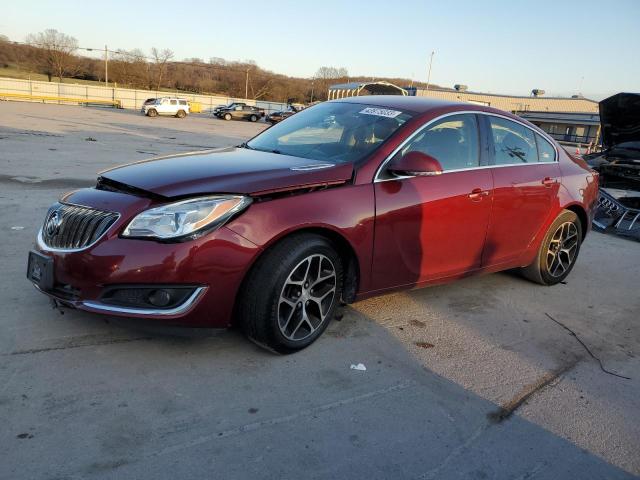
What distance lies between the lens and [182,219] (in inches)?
113

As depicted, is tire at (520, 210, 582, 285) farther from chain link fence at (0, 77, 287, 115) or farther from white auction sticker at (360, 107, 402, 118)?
chain link fence at (0, 77, 287, 115)

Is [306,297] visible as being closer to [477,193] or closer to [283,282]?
[283,282]

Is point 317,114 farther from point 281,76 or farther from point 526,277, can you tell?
point 281,76

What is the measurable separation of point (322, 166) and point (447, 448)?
1.85m

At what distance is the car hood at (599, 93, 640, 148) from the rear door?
451 centimetres

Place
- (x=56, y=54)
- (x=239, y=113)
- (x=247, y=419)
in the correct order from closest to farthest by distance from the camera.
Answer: (x=247, y=419) < (x=239, y=113) < (x=56, y=54)

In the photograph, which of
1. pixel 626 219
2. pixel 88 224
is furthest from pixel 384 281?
pixel 626 219

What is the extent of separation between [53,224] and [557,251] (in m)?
4.50

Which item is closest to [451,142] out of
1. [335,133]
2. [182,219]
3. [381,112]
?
[381,112]

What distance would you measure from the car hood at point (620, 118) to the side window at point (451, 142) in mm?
5612

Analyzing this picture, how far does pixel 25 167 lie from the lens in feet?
31.6

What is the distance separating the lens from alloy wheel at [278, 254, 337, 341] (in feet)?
10.5

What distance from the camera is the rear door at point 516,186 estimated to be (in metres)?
4.37

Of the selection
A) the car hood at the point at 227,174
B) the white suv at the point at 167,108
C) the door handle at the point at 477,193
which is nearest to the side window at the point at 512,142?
the door handle at the point at 477,193
